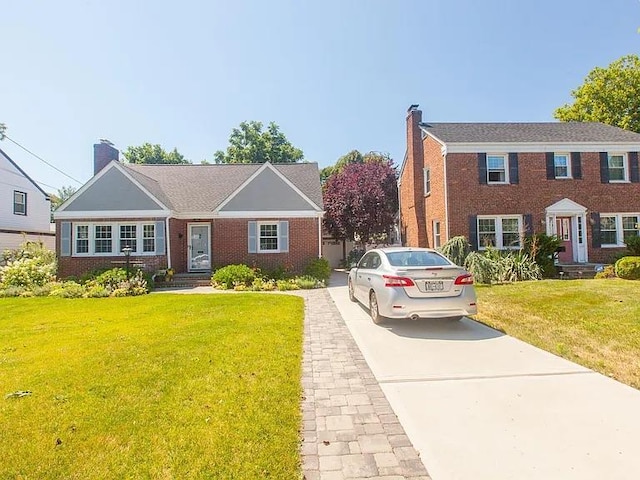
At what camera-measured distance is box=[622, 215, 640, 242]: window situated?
1712 centimetres

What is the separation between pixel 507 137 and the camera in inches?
679

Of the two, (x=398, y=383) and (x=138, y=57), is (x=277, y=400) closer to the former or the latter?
(x=398, y=383)

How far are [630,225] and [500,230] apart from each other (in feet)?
21.7

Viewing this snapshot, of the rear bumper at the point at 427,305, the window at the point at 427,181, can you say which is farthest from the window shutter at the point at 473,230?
the rear bumper at the point at 427,305

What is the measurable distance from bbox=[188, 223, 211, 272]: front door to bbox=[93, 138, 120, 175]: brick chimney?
6106 millimetres

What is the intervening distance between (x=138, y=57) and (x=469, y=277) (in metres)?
12.2

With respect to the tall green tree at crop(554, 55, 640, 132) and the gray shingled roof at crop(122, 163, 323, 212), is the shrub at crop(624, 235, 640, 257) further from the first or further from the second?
the tall green tree at crop(554, 55, 640, 132)

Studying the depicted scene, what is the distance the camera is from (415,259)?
7.59m

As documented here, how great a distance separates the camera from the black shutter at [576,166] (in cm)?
1702

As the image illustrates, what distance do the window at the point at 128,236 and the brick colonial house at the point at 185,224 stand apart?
0.04 meters

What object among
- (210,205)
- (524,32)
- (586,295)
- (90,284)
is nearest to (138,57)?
(210,205)

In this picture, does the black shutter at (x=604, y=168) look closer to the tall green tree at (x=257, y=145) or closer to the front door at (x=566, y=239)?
the front door at (x=566, y=239)

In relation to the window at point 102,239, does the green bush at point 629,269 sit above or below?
below

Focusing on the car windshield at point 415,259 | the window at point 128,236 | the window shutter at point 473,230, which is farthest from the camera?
the window shutter at point 473,230
